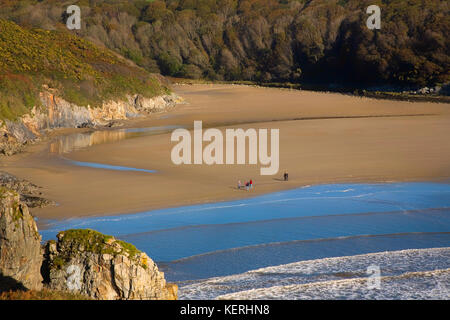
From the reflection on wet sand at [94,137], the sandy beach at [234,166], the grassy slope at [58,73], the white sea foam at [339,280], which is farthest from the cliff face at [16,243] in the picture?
the grassy slope at [58,73]

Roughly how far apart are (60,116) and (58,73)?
429 cm

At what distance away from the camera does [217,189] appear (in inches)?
822

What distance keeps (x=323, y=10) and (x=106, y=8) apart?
150ft

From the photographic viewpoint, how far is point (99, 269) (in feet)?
31.0

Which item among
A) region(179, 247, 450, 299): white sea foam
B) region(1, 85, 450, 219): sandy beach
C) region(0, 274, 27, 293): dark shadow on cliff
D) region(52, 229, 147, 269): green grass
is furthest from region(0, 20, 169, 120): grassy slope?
region(0, 274, 27, 293): dark shadow on cliff

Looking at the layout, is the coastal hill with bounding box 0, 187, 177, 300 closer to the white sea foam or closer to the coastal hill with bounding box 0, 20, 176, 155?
the white sea foam

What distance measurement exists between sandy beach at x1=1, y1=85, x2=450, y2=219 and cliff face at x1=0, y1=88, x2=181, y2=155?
1580mm

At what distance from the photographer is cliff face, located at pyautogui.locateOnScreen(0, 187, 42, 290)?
879cm

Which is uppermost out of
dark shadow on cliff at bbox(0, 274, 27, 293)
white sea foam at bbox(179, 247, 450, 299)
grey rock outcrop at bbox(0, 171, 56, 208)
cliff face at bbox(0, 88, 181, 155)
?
cliff face at bbox(0, 88, 181, 155)

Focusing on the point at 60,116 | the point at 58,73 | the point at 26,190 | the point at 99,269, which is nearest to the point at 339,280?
the point at 99,269

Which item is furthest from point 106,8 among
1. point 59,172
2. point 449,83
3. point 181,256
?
point 181,256

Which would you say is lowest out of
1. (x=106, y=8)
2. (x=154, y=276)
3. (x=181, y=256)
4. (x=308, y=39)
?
(x=181, y=256)

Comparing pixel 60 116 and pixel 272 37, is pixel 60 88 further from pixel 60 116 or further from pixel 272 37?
pixel 272 37
